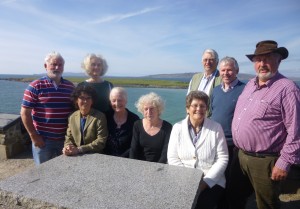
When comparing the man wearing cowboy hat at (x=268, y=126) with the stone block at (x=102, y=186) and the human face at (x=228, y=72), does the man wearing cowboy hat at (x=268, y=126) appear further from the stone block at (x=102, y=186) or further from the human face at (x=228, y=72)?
the stone block at (x=102, y=186)

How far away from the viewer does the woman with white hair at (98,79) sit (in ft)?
13.6

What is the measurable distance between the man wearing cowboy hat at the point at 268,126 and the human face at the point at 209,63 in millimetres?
1103

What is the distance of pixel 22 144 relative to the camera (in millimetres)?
6285

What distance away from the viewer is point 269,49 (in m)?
3.17

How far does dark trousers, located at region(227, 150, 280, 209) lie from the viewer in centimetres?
313

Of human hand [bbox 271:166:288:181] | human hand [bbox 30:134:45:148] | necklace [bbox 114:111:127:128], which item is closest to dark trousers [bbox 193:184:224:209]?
human hand [bbox 271:166:288:181]

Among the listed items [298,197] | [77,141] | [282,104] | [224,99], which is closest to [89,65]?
[77,141]

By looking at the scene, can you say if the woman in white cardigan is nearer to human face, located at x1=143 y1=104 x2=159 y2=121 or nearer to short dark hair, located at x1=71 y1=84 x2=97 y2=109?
human face, located at x1=143 y1=104 x2=159 y2=121

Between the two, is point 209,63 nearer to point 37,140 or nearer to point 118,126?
point 118,126

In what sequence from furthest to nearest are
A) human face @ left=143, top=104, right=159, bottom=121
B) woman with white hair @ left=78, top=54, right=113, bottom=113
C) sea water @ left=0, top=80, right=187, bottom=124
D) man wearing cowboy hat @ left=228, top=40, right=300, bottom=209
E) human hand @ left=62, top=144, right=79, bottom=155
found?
sea water @ left=0, top=80, right=187, bottom=124
woman with white hair @ left=78, top=54, right=113, bottom=113
human face @ left=143, top=104, right=159, bottom=121
human hand @ left=62, top=144, right=79, bottom=155
man wearing cowboy hat @ left=228, top=40, right=300, bottom=209

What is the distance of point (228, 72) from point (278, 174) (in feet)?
5.42

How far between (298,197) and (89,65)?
4073mm

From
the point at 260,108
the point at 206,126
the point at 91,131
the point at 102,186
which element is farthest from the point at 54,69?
the point at 260,108

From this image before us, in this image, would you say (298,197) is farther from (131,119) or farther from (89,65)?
(89,65)
